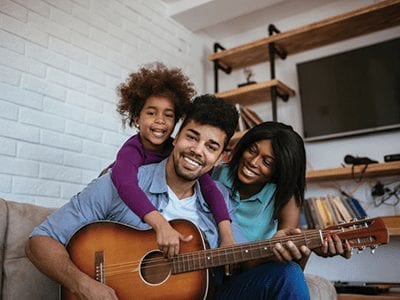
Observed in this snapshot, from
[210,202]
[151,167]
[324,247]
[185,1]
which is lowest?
[324,247]

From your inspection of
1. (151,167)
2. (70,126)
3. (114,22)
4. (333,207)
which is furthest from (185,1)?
(151,167)

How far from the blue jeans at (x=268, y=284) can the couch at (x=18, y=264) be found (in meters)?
0.41

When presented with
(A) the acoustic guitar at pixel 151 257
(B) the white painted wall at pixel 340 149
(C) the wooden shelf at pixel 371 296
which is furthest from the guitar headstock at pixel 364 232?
(B) the white painted wall at pixel 340 149

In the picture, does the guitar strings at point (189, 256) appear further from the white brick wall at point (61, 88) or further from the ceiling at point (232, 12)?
the ceiling at point (232, 12)

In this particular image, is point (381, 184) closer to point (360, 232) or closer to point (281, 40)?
point (281, 40)

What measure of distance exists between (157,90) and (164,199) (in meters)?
0.50

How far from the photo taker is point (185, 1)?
317 cm

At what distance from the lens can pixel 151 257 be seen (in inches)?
49.6

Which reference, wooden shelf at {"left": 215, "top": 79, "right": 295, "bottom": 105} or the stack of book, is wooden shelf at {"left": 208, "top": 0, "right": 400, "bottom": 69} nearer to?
wooden shelf at {"left": 215, "top": 79, "right": 295, "bottom": 105}

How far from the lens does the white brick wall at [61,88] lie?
2102mm

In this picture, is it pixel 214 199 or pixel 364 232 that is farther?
pixel 214 199

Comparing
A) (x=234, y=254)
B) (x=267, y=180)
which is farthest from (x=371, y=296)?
(x=234, y=254)

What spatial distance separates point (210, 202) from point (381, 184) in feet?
5.34

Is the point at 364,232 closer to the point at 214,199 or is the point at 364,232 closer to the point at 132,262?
the point at 214,199
